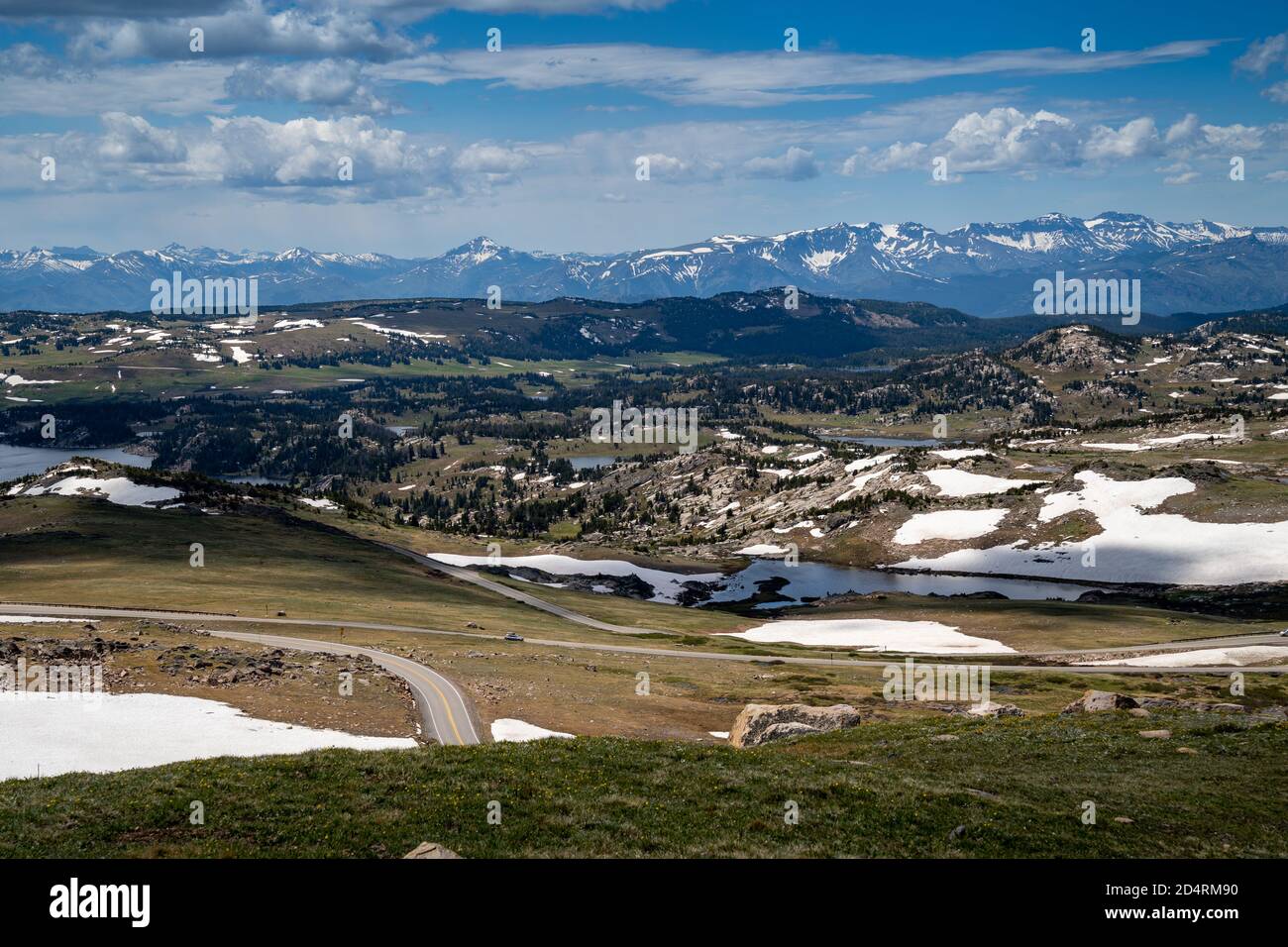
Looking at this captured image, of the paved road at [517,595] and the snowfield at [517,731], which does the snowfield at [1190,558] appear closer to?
the paved road at [517,595]

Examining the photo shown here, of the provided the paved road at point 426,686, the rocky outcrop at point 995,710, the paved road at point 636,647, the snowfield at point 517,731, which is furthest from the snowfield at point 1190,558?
the snowfield at point 517,731

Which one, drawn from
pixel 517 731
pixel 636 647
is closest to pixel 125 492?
pixel 636 647

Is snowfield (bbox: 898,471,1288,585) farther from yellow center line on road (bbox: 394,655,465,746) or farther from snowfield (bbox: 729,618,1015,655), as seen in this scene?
yellow center line on road (bbox: 394,655,465,746)

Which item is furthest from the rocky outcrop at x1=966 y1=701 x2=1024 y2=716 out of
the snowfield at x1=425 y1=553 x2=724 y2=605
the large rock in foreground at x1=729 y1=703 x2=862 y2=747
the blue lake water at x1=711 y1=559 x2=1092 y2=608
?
the snowfield at x1=425 y1=553 x2=724 y2=605

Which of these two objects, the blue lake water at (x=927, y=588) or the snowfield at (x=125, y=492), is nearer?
the blue lake water at (x=927, y=588)

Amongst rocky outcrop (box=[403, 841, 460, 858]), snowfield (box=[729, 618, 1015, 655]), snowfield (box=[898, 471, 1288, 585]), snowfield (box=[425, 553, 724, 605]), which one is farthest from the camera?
snowfield (box=[425, 553, 724, 605])
